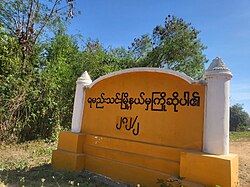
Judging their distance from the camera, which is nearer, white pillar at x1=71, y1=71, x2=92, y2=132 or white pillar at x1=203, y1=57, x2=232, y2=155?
white pillar at x1=203, y1=57, x2=232, y2=155

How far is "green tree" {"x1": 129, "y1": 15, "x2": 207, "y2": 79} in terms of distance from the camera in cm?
1536

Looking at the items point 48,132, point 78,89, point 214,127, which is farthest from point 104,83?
point 48,132

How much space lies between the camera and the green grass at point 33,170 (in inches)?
185

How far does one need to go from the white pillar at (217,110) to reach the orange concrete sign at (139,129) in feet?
0.48

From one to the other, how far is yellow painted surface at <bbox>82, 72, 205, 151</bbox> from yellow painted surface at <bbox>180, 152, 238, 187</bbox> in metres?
0.33

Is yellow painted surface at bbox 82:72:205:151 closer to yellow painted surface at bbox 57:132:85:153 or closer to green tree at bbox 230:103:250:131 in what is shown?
yellow painted surface at bbox 57:132:85:153

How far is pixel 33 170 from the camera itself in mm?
5809

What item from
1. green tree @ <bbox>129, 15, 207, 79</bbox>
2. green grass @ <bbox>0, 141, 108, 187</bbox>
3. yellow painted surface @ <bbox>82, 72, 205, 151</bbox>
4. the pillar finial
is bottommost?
green grass @ <bbox>0, 141, 108, 187</bbox>

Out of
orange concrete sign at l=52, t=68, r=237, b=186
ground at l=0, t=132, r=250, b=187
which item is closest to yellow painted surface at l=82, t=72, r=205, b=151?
orange concrete sign at l=52, t=68, r=237, b=186

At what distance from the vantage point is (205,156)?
373cm

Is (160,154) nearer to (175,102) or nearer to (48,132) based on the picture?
(175,102)

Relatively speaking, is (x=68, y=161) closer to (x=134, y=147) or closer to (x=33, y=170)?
(x=33, y=170)

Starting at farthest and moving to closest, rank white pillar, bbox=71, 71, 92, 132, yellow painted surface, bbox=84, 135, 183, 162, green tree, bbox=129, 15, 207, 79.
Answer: green tree, bbox=129, 15, 207, 79
white pillar, bbox=71, 71, 92, 132
yellow painted surface, bbox=84, 135, 183, 162

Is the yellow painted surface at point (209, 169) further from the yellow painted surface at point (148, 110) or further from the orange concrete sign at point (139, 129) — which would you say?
the yellow painted surface at point (148, 110)
